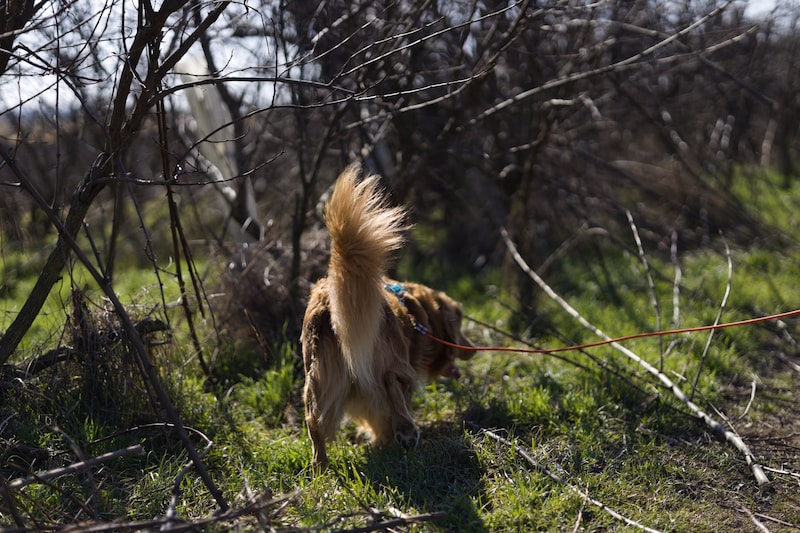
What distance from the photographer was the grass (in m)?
2.99

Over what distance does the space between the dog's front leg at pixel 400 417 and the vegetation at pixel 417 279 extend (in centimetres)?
12

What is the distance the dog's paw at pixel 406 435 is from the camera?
3.57m

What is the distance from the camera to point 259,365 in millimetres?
4750

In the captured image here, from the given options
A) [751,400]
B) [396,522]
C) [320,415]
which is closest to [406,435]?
[320,415]

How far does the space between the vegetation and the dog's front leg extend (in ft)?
0.39

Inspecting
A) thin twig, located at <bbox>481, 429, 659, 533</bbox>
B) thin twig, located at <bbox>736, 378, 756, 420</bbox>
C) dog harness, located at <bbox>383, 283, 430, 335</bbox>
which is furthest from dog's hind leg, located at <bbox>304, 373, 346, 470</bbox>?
thin twig, located at <bbox>736, 378, 756, 420</bbox>

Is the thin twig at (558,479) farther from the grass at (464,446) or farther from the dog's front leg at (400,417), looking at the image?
the dog's front leg at (400,417)

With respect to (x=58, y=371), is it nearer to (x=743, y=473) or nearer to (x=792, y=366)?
(x=743, y=473)

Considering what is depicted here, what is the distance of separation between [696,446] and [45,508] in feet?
9.88

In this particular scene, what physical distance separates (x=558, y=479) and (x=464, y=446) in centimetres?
53

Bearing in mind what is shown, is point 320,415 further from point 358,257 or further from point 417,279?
point 417,279

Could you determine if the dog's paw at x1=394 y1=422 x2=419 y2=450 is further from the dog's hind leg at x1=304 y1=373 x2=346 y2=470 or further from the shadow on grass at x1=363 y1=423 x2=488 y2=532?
the dog's hind leg at x1=304 y1=373 x2=346 y2=470

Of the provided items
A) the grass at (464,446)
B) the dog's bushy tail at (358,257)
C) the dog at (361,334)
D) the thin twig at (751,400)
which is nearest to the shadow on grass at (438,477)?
the grass at (464,446)

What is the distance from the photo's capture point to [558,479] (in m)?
3.21
